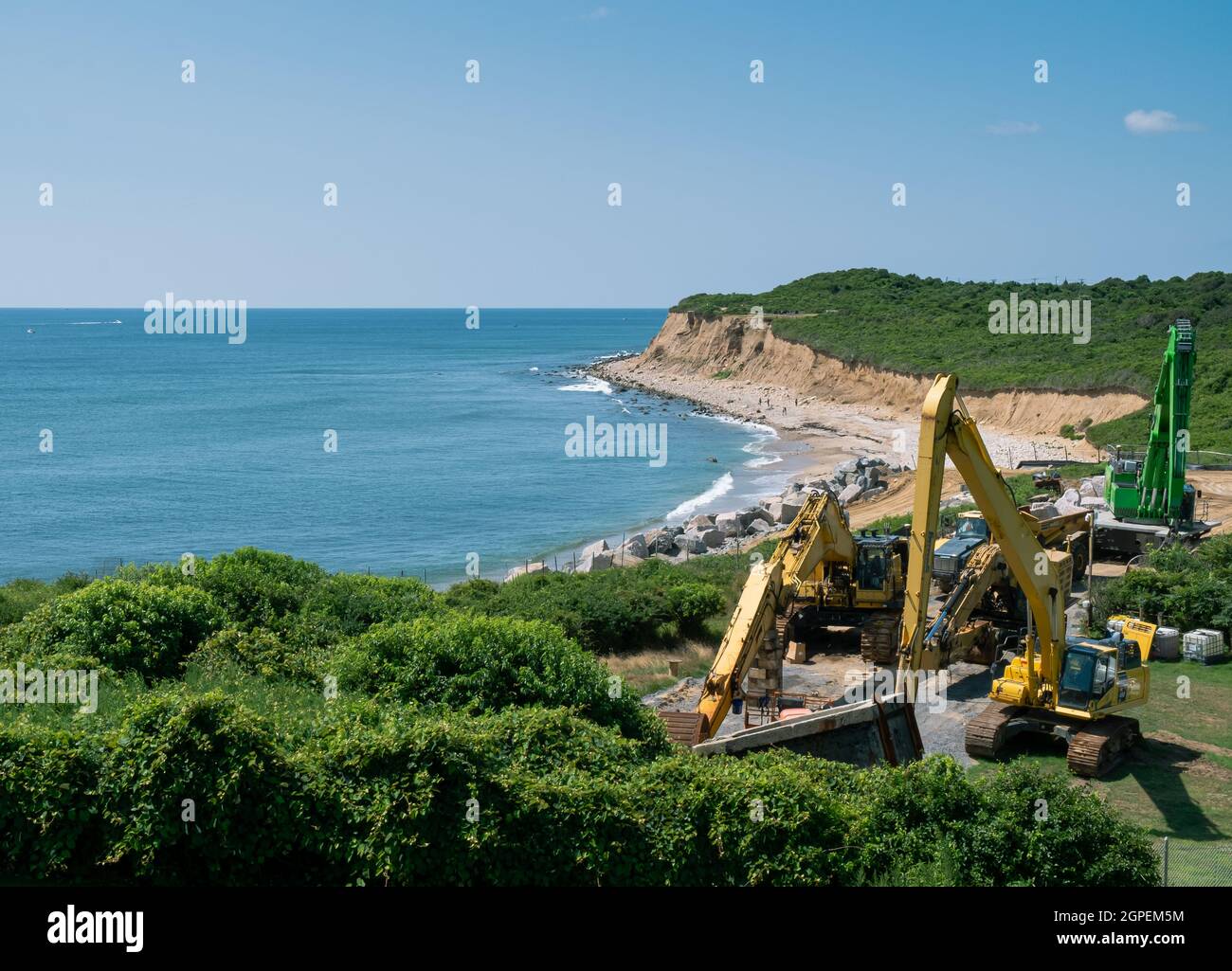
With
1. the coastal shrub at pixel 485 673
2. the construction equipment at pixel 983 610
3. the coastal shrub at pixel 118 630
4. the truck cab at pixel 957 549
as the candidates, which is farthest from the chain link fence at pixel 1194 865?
the coastal shrub at pixel 118 630

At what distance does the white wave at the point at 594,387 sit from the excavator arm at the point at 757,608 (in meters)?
106

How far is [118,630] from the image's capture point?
2077 cm

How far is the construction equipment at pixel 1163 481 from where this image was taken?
120 ft

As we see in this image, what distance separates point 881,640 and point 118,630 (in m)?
17.5

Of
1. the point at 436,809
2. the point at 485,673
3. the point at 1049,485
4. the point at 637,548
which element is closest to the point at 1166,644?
the point at 485,673

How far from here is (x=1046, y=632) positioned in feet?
70.7

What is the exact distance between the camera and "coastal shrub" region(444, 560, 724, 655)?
30.2m

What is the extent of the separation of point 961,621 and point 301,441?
7336 cm

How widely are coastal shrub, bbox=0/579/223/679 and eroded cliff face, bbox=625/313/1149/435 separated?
63.0 meters

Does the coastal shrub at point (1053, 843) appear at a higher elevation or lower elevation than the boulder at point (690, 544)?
higher

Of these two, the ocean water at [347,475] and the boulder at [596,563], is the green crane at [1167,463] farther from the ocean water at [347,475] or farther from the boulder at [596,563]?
the ocean water at [347,475]
